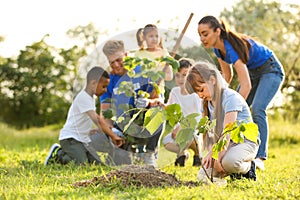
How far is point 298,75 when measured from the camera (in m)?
10.3

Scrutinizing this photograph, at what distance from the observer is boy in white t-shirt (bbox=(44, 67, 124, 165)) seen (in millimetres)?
4730

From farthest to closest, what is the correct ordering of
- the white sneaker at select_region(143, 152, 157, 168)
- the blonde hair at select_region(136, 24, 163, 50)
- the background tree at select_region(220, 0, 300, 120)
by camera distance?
the background tree at select_region(220, 0, 300, 120)
the white sneaker at select_region(143, 152, 157, 168)
the blonde hair at select_region(136, 24, 163, 50)

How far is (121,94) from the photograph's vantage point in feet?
15.5

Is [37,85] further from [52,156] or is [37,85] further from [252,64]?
[252,64]

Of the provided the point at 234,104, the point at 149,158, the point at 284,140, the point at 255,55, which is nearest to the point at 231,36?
the point at 255,55

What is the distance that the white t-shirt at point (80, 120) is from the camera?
4.72 m

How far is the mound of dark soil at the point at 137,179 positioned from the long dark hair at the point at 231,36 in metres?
1.31

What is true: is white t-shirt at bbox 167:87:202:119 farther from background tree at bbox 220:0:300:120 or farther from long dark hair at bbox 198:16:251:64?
background tree at bbox 220:0:300:120

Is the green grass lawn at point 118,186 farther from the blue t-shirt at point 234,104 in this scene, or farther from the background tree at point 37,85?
the background tree at point 37,85

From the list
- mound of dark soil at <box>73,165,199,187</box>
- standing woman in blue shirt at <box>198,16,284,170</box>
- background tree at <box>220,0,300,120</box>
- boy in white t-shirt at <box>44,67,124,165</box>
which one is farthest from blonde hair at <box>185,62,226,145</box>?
background tree at <box>220,0,300,120</box>

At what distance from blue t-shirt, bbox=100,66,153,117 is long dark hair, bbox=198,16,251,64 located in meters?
0.75

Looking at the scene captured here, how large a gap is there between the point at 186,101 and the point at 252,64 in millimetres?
682

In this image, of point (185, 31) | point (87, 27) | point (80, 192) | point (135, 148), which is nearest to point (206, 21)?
point (185, 31)

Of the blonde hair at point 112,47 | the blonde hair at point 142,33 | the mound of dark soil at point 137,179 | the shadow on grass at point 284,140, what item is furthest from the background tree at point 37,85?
the mound of dark soil at point 137,179
